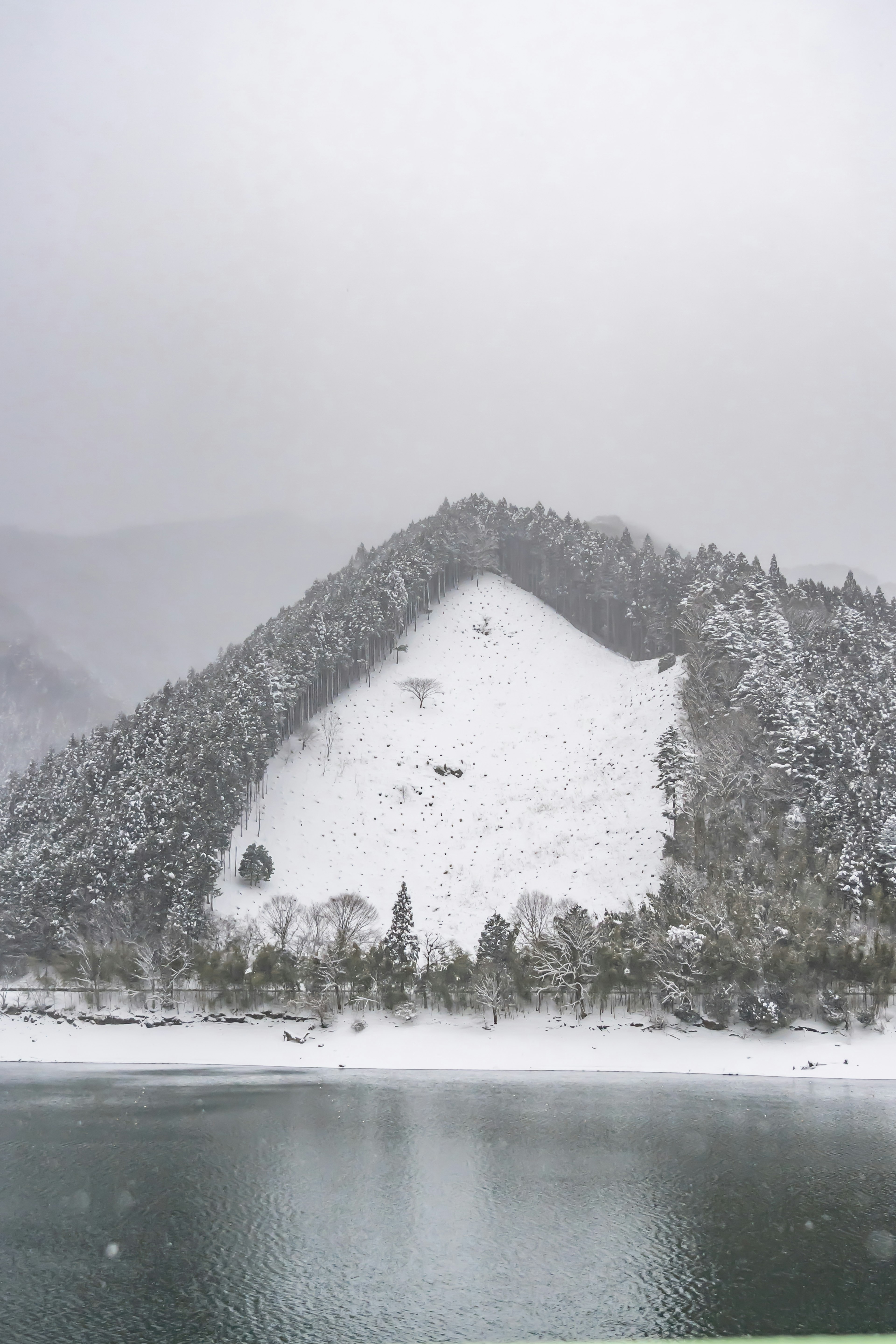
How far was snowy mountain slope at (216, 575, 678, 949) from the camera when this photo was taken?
80.1 metres

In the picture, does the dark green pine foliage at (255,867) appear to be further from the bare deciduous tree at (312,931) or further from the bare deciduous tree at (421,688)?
the bare deciduous tree at (421,688)

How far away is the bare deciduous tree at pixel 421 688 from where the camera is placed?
354 ft

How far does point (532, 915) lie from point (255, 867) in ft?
77.2

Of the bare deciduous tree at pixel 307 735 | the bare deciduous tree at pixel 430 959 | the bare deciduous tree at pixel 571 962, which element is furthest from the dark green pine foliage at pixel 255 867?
the bare deciduous tree at pixel 571 962

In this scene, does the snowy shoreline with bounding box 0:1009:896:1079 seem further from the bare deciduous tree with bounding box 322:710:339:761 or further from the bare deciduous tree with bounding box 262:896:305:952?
the bare deciduous tree with bounding box 322:710:339:761

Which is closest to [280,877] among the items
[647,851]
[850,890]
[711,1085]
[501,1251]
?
[647,851]

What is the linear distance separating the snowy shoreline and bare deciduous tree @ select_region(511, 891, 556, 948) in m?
6.91

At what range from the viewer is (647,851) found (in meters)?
79.7

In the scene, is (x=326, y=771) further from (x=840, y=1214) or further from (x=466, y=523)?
(x=840, y=1214)

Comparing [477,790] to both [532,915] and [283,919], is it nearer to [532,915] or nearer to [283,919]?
[532,915]

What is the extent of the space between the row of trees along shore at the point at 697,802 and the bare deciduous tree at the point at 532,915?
5111 millimetres

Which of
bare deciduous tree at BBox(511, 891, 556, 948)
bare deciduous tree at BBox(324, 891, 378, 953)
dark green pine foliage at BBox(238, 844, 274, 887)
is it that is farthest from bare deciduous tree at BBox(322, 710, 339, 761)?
bare deciduous tree at BBox(511, 891, 556, 948)

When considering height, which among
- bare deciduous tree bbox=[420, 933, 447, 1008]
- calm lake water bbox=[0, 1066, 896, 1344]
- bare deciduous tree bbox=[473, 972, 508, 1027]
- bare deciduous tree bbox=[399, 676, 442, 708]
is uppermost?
bare deciduous tree bbox=[399, 676, 442, 708]

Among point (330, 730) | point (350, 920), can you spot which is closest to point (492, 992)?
point (350, 920)
